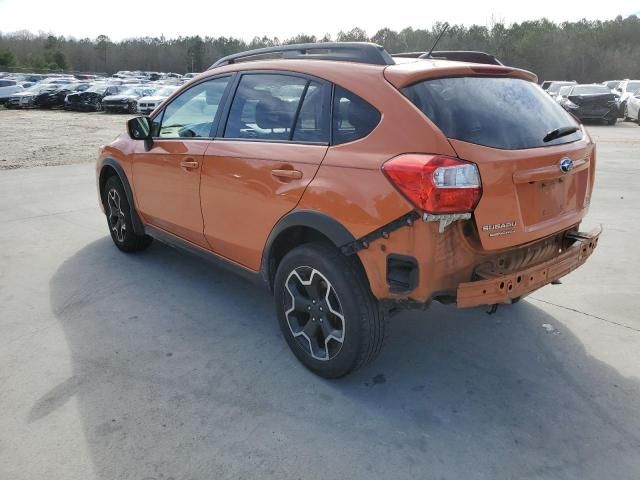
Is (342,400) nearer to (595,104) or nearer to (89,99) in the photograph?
(595,104)

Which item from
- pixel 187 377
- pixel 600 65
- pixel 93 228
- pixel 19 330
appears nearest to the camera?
pixel 187 377

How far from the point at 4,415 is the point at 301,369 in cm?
163

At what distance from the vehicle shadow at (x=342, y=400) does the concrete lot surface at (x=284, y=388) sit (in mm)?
10

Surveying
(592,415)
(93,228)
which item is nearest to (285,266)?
(592,415)

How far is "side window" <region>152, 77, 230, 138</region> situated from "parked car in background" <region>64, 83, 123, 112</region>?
28829 millimetres

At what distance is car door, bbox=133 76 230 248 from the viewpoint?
152 inches

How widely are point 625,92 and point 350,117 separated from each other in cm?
2617

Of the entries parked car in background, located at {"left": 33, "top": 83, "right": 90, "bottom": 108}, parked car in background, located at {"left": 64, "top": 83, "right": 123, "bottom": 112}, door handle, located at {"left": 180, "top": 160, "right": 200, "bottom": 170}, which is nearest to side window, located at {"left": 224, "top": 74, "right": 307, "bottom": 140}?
door handle, located at {"left": 180, "top": 160, "right": 200, "bottom": 170}

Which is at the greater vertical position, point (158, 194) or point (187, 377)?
point (158, 194)

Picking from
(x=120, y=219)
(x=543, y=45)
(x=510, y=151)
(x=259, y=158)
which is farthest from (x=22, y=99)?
(x=543, y=45)

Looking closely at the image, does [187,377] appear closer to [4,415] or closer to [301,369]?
[301,369]

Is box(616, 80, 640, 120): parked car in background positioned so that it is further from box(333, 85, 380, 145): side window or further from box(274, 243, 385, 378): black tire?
box(274, 243, 385, 378): black tire

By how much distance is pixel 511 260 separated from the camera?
2818 mm

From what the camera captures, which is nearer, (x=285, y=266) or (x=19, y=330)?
(x=285, y=266)
